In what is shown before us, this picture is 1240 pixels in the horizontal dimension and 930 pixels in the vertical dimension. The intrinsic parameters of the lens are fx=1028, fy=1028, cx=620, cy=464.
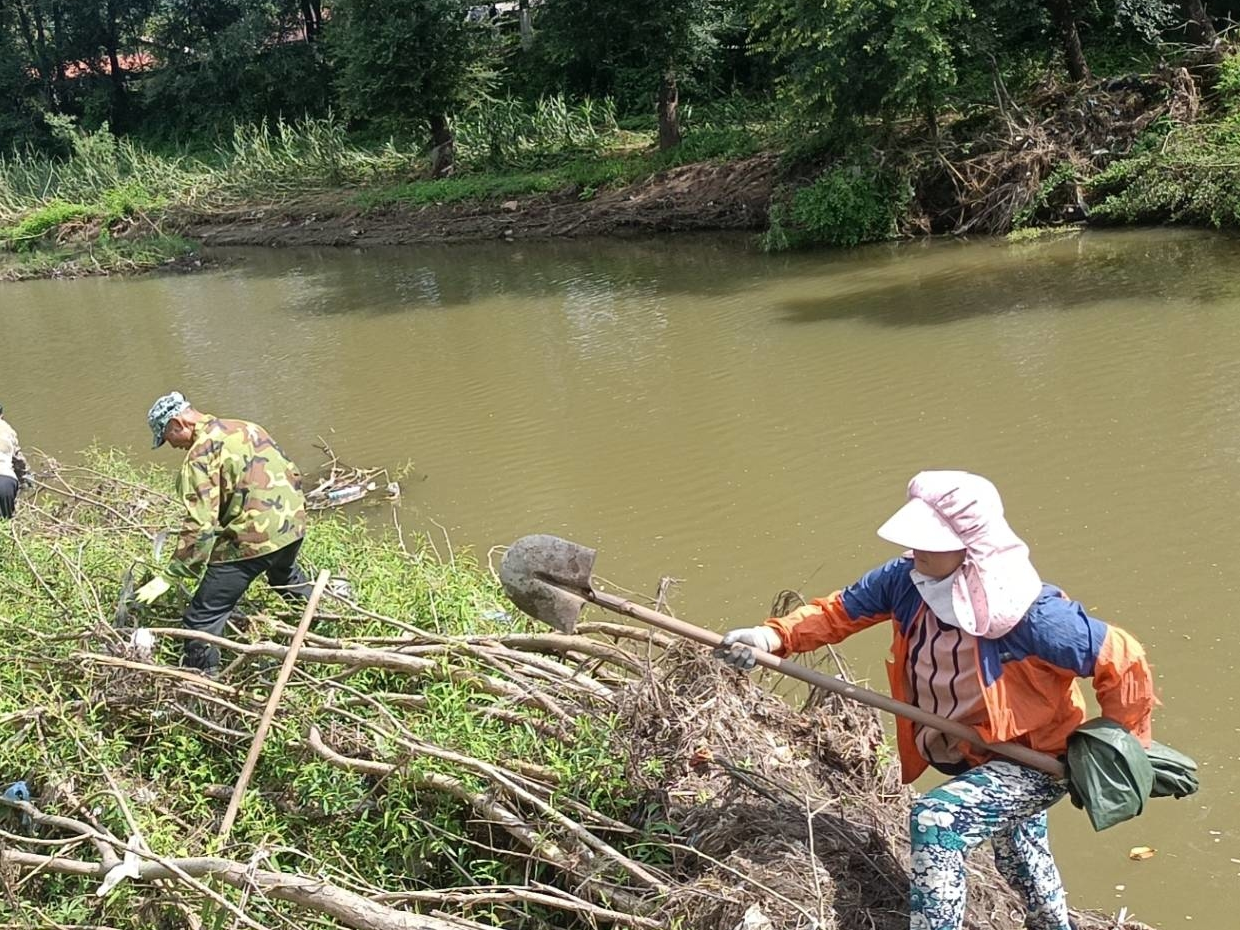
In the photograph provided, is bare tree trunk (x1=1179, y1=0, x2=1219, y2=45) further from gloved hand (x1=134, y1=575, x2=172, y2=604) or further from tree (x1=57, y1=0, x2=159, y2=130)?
tree (x1=57, y1=0, x2=159, y2=130)

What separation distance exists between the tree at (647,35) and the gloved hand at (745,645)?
59.3ft

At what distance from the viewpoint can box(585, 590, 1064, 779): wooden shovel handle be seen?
252 centimetres

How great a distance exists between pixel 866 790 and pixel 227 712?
2425 mm

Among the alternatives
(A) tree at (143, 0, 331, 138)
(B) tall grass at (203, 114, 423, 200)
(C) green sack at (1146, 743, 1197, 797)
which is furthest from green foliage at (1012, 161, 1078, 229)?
(A) tree at (143, 0, 331, 138)

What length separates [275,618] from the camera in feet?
15.2

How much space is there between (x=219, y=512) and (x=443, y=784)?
168 centimetres

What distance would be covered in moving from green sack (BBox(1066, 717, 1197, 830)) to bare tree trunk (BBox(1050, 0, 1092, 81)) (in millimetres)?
15000

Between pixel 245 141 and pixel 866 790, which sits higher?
pixel 245 141

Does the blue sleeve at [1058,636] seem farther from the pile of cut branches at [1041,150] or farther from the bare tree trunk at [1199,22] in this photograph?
the bare tree trunk at [1199,22]

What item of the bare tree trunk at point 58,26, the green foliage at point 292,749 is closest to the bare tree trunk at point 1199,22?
the green foliage at point 292,749

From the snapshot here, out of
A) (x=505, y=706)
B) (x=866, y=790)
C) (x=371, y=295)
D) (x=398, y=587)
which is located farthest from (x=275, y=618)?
(x=371, y=295)

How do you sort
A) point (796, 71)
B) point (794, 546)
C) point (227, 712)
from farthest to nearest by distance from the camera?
point (796, 71)
point (794, 546)
point (227, 712)

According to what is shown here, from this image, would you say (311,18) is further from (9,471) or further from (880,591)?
(880,591)

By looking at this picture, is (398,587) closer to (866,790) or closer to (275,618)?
(275,618)
